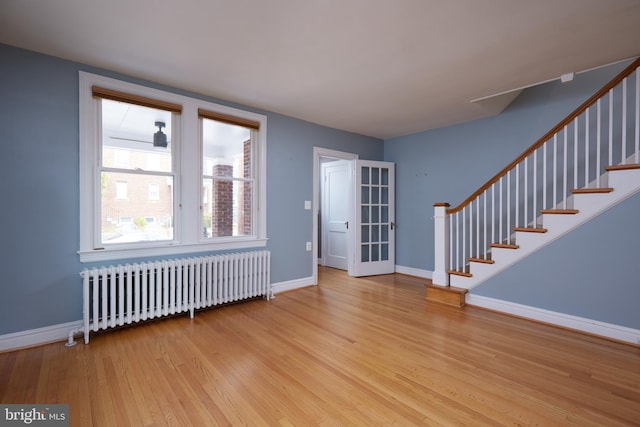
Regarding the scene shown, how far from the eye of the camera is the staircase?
2680 mm

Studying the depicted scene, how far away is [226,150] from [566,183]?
4081 mm

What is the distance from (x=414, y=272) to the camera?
530 centimetres

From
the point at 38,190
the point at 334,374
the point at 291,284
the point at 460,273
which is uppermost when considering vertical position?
the point at 38,190

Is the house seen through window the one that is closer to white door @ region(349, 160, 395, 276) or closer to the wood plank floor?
the wood plank floor

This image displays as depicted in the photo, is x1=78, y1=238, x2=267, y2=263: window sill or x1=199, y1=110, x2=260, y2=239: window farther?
x1=199, y1=110, x2=260, y2=239: window

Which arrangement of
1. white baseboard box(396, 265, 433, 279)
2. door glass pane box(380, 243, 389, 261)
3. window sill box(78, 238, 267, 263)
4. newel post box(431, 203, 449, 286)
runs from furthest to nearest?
door glass pane box(380, 243, 389, 261) → white baseboard box(396, 265, 433, 279) → newel post box(431, 203, 449, 286) → window sill box(78, 238, 267, 263)

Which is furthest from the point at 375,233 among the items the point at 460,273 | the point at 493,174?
the point at 493,174

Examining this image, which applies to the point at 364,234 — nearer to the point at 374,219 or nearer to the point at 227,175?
the point at 374,219

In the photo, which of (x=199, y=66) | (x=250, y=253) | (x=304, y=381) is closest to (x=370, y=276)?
(x=250, y=253)

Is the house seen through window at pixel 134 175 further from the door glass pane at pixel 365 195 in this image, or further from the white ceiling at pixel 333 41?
the door glass pane at pixel 365 195

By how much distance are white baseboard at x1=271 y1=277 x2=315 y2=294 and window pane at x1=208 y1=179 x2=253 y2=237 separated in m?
0.86

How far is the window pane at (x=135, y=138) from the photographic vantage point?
9.66ft

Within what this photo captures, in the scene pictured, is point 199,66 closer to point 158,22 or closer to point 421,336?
point 158,22

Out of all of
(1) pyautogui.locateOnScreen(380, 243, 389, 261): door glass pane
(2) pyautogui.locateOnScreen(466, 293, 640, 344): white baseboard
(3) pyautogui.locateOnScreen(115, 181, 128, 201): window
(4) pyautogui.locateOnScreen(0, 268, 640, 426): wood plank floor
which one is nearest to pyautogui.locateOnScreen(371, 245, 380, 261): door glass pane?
(1) pyautogui.locateOnScreen(380, 243, 389, 261): door glass pane
